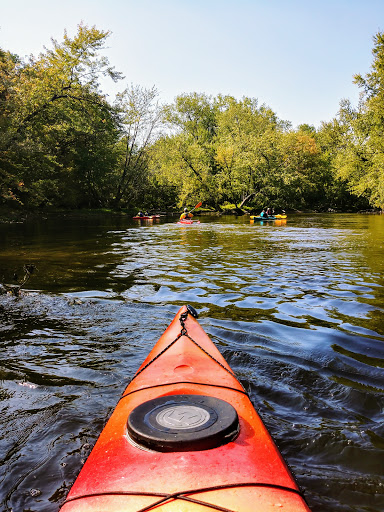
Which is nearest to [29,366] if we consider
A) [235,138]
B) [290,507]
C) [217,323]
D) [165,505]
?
[217,323]

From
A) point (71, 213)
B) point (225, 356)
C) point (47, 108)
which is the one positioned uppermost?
point (47, 108)

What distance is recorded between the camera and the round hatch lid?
177 cm

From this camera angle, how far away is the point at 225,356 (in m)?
3.93

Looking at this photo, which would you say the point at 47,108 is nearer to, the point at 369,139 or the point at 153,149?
A: the point at 153,149

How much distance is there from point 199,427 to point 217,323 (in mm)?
3093

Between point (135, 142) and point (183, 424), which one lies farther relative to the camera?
point (135, 142)

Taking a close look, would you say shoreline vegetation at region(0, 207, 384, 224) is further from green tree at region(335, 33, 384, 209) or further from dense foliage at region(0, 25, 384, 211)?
green tree at region(335, 33, 384, 209)

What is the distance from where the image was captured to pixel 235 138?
4106 cm

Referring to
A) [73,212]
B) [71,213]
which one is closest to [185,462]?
[71,213]

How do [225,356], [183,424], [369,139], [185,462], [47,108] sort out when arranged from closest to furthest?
[185,462] → [183,424] → [225,356] → [47,108] → [369,139]

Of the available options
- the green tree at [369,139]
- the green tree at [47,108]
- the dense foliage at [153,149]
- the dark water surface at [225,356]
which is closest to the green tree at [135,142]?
the dense foliage at [153,149]

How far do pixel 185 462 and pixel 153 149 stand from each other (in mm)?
37627

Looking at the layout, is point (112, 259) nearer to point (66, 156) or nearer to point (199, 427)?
point (199, 427)

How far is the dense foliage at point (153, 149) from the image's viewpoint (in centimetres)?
2119
